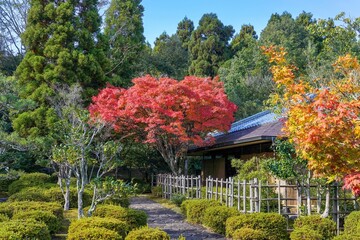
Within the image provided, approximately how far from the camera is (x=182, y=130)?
16.9 meters

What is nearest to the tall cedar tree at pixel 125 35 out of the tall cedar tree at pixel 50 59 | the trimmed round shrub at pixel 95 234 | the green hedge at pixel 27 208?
the tall cedar tree at pixel 50 59

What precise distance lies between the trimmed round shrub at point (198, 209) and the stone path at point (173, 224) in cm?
25

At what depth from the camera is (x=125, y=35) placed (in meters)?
29.1

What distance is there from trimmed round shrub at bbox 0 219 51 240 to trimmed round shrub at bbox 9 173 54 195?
894 centimetres

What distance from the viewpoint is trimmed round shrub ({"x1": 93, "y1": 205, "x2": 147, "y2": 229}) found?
1044 centimetres

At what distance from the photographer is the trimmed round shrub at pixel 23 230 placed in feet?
25.5

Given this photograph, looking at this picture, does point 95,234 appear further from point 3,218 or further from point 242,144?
point 242,144

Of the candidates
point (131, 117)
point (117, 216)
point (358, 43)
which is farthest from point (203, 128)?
point (358, 43)

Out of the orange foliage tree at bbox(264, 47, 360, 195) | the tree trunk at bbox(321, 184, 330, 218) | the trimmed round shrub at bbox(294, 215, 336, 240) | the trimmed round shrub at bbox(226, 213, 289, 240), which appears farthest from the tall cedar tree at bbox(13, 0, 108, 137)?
the orange foliage tree at bbox(264, 47, 360, 195)

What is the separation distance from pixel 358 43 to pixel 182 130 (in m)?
16.5

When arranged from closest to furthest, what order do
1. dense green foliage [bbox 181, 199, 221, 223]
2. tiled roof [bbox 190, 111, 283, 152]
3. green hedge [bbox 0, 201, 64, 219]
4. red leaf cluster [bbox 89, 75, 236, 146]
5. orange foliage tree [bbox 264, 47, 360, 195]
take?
orange foliage tree [bbox 264, 47, 360, 195] < green hedge [bbox 0, 201, 64, 219] < dense green foliage [bbox 181, 199, 221, 223] < tiled roof [bbox 190, 111, 283, 152] < red leaf cluster [bbox 89, 75, 236, 146]

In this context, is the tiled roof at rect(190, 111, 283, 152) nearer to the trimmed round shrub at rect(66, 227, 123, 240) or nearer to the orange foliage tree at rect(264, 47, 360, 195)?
the trimmed round shrub at rect(66, 227, 123, 240)

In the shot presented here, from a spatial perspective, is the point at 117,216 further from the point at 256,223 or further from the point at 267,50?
the point at 267,50

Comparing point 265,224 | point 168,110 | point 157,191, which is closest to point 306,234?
point 265,224
